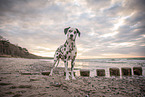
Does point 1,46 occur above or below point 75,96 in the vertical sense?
above

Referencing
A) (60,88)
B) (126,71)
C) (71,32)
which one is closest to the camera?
(60,88)

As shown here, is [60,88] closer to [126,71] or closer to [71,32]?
[71,32]

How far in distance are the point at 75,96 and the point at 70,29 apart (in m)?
3.51

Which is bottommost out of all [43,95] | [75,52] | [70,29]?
[43,95]

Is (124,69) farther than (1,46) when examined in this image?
No

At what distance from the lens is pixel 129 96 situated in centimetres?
279

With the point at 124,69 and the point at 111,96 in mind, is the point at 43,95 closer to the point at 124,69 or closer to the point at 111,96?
the point at 111,96

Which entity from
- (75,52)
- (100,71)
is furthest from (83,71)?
(75,52)

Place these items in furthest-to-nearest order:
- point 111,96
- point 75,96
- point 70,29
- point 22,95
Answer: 1. point 70,29
2. point 111,96
3. point 75,96
4. point 22,95

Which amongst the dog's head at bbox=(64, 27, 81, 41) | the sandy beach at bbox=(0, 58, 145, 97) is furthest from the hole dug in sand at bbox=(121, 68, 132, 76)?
the dog's head at bbox=(64, 27, 81, 41)

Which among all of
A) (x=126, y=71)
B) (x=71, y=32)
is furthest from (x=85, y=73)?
(x=71, y=32)

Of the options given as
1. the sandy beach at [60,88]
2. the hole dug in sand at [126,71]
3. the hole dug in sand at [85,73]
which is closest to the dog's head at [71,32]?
the sandy beach at [60,88]

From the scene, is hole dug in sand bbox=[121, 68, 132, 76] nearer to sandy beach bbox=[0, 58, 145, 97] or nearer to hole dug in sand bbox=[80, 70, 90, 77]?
sandy beach bbox=[0, 58, 145, 97]

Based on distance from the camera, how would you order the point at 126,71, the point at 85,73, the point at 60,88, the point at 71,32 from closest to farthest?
1. the point at 60,88
2. the point at 71,32
3. the point at 85,73
4. the point at 126,71
